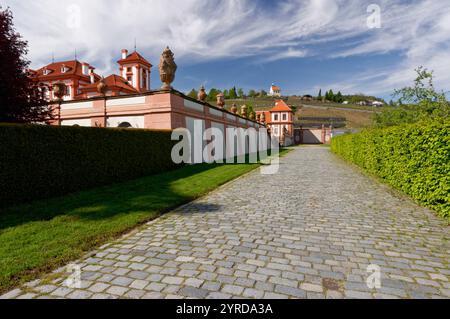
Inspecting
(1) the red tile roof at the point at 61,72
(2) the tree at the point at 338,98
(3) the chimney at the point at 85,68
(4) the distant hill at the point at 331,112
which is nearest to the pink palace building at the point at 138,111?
(1) the red tile roof at the point at 61,72

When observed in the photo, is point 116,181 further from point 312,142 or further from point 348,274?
point 312,142

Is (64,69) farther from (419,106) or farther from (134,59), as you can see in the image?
(419,106)

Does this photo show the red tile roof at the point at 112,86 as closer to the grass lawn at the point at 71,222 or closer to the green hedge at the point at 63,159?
the green hedge at the point at 63,159

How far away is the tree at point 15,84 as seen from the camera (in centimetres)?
808

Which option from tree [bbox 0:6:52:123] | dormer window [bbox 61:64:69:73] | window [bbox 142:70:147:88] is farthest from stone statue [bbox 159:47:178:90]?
window [bbox 142:70:147:88]

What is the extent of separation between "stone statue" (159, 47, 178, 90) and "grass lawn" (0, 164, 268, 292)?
21.4ft

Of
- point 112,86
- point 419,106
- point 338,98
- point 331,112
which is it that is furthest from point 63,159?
point 338,98

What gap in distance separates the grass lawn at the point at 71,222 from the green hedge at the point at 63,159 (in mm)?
474

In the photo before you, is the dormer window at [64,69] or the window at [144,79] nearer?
the dormer window at [64,69]

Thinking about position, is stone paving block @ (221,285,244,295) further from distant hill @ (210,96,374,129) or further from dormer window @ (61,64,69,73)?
distant hill @ (210,96,374,129)

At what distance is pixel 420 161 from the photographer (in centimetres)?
658

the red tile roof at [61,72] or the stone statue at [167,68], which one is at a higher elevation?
the red tile roof at [61,72]

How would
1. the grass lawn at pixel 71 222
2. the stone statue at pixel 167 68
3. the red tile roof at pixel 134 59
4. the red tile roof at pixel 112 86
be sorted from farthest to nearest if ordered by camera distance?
the red tile roof at pixel 134 59, the red tile roof at pixel 112 86, the stone statue at pixel 167 68, the grass lawn at pixel 71 222
